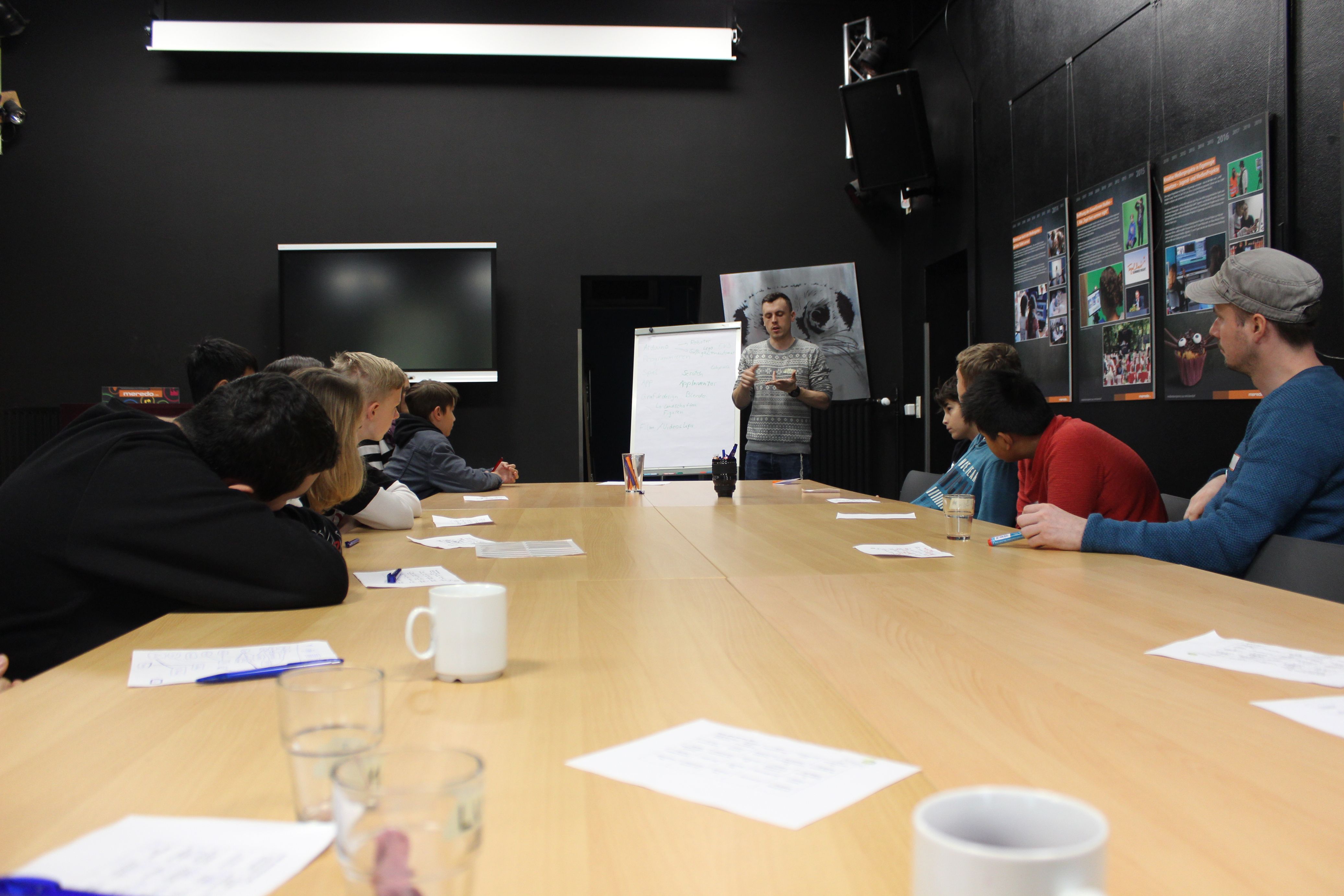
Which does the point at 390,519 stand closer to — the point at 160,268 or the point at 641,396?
the point at 641,396

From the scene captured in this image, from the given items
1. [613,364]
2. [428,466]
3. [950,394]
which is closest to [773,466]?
[950,394]

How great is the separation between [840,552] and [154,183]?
5.62 meters

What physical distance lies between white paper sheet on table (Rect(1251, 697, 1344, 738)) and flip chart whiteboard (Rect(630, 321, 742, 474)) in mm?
4731

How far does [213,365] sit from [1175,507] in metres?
3.56

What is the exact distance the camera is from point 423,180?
19.7 feet

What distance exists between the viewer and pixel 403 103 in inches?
236

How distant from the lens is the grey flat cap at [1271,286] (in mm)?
1988

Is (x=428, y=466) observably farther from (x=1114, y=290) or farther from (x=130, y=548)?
(x=1114, y=290)

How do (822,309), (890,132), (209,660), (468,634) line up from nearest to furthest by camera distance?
(468,634)
(209,660)
(890,132)
(822,309)

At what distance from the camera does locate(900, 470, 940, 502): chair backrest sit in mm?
3760

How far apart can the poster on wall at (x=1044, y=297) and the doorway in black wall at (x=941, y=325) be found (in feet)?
3.25

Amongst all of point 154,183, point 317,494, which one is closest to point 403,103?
point 154,183

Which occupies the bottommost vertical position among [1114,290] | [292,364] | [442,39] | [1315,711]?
[1315,711]

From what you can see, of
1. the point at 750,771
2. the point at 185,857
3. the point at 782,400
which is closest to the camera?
the point at 185,857
